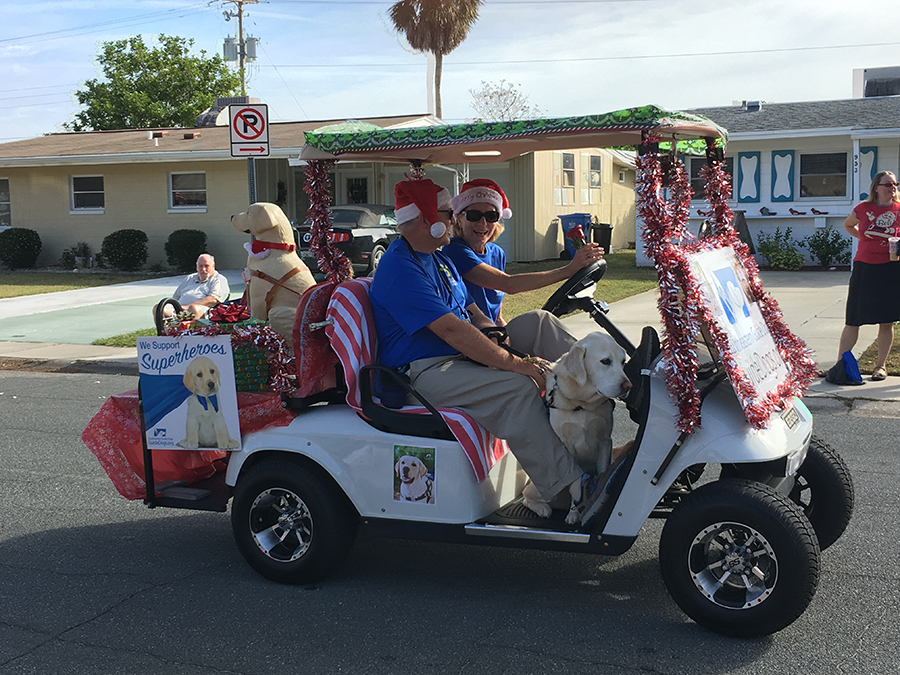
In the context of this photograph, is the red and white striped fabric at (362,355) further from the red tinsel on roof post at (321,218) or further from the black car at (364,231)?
the black car at (364,231)

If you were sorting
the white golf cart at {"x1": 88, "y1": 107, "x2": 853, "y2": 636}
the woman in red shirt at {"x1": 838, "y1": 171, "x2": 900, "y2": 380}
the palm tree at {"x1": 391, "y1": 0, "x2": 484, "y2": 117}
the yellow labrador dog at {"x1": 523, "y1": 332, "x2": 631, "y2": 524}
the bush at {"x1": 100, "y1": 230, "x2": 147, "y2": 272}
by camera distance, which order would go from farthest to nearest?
the palm tree at {"x1": 391, "y1": 0, "x2": 484, "y2": 117}, the bush at {"x1": 100, "y1": 230, "x2": 147, "y2": 272}, the woman in red shirt at {"x1": 838, "y1": 171, "x2": 900, "y2": 380}, the yellow labrador dog at {"x1": 523, "y1": 332, "x2": 631, "y2": 524}, the white golf cart at {"x1": 88, "y1": 107, "x2": 853, "y2": 636}

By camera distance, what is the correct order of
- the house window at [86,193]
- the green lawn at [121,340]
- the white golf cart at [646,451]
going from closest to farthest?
the white golf cart at [646,451] → the green lawn at [121,340] → the house window at [86,193]

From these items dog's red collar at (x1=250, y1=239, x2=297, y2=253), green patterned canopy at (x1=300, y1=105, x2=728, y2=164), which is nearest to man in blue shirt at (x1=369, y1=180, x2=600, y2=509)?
green patterned canopy at (x1=300, y1=105, x2=728, y2=164)

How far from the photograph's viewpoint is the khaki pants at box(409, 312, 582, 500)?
381 cm

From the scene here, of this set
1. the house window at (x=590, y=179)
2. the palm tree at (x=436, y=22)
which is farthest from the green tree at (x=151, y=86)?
the house window at (x=590, y=179)

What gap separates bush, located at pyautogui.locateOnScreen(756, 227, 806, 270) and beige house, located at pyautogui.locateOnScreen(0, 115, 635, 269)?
13.9 feet

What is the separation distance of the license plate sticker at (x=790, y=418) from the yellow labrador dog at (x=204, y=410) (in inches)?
95.9

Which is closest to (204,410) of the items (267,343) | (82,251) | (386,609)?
(267,343)

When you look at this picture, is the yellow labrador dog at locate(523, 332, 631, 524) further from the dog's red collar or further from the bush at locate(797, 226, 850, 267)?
the bush at locate(797, 226, 850, 267)

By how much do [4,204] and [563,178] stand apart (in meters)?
16.0

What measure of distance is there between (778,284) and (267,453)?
14.6 meters

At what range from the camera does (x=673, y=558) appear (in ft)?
11.6

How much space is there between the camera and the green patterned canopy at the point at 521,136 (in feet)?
11.7

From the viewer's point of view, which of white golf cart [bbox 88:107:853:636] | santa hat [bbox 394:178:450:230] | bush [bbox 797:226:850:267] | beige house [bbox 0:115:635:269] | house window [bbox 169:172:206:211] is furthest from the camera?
house window [bbox 169:172:206:211]
